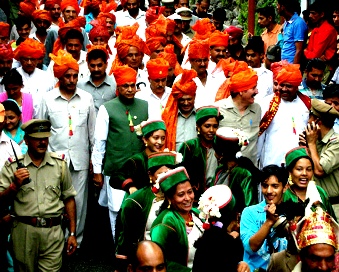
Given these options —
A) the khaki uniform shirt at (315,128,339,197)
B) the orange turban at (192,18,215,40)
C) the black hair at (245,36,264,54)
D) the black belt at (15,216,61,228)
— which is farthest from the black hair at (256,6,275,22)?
the black belt at (15,216,61,228)

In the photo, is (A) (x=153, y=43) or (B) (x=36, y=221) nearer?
(B) (x=36, y=221)

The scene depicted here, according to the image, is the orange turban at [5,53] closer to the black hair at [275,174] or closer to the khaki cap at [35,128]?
the khaki cap at [35,128]

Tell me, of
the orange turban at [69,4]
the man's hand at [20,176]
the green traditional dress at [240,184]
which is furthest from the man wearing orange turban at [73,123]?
the orange turban at [69,4]

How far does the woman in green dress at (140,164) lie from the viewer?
28.2 feet

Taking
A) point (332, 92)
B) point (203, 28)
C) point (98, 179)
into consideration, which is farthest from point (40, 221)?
point (203, 28)

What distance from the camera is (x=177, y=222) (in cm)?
682

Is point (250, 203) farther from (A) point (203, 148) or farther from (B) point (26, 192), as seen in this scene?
(B) point (26, 192)

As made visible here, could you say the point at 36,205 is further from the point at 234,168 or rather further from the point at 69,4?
the point at 69,4

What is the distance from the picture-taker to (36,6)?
18.0 m

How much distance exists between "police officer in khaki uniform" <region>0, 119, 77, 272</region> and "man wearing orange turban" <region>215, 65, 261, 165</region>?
2339 millimetres

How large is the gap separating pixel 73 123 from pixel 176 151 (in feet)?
4.76

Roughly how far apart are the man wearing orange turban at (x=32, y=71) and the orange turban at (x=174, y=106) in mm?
2538

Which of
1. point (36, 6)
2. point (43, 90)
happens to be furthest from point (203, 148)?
point (36, 6)

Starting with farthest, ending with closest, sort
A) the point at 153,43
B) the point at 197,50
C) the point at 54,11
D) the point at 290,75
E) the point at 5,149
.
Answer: the point at 54,11 → the point at 153,43 → the point at 197,50 → the point at 290,75 → the point at 5,149
